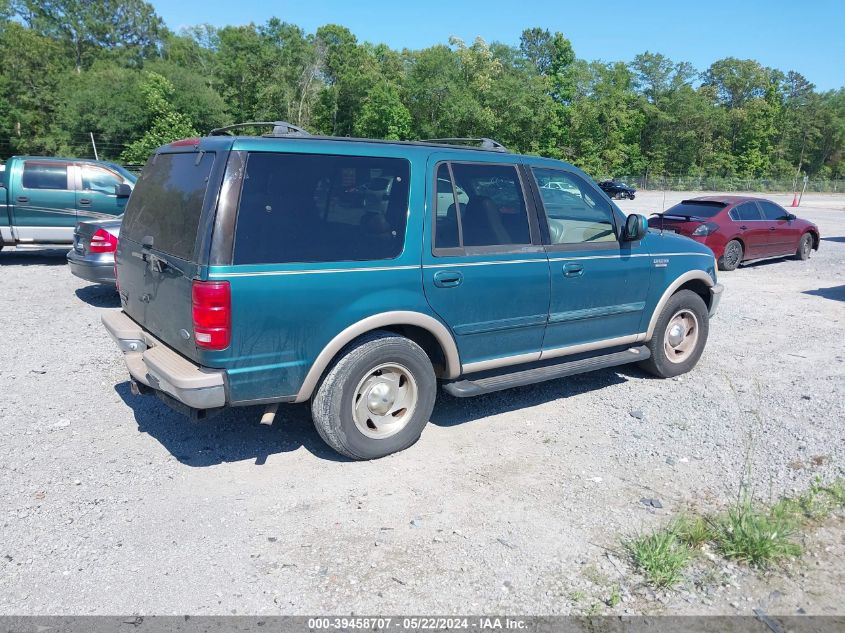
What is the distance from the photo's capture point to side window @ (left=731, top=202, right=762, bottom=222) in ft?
43.8

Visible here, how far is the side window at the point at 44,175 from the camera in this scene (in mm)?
11055

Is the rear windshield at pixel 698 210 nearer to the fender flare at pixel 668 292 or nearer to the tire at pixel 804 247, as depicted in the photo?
the tire at pixel 804 247

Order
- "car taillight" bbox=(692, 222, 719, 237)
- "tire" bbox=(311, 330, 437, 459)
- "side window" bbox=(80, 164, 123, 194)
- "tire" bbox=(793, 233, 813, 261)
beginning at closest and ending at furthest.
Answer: "tire" bbox=(311, 330, 437, 459), "side window" bbox=(80, 164, 123, 194), "car taillight" bbox=(692, 222, 719, 237), "tire" bbox=(793, 233, 813, 261)

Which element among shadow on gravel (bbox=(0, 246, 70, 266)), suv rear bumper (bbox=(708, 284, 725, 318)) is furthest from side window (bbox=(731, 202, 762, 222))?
shadow on gravel (bbox=(0, 246, 70, 266))

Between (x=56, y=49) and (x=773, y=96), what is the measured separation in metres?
90.7

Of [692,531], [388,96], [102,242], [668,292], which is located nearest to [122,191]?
[102,242]

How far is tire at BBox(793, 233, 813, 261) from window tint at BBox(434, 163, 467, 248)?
43.6 feet

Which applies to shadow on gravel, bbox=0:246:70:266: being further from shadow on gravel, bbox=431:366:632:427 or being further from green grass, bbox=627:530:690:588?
green grass, bbox=627:530:690:588

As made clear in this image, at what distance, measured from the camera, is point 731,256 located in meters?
13.3

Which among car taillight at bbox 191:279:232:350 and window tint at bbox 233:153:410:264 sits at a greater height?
window tint at bbox 233:153:410:264

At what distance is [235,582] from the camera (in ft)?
10.2

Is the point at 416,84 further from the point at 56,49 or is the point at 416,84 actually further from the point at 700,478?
the point at 700,478

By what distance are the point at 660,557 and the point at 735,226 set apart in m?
11.5

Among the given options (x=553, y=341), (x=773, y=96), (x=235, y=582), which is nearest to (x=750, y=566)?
(x=553, y=341)
